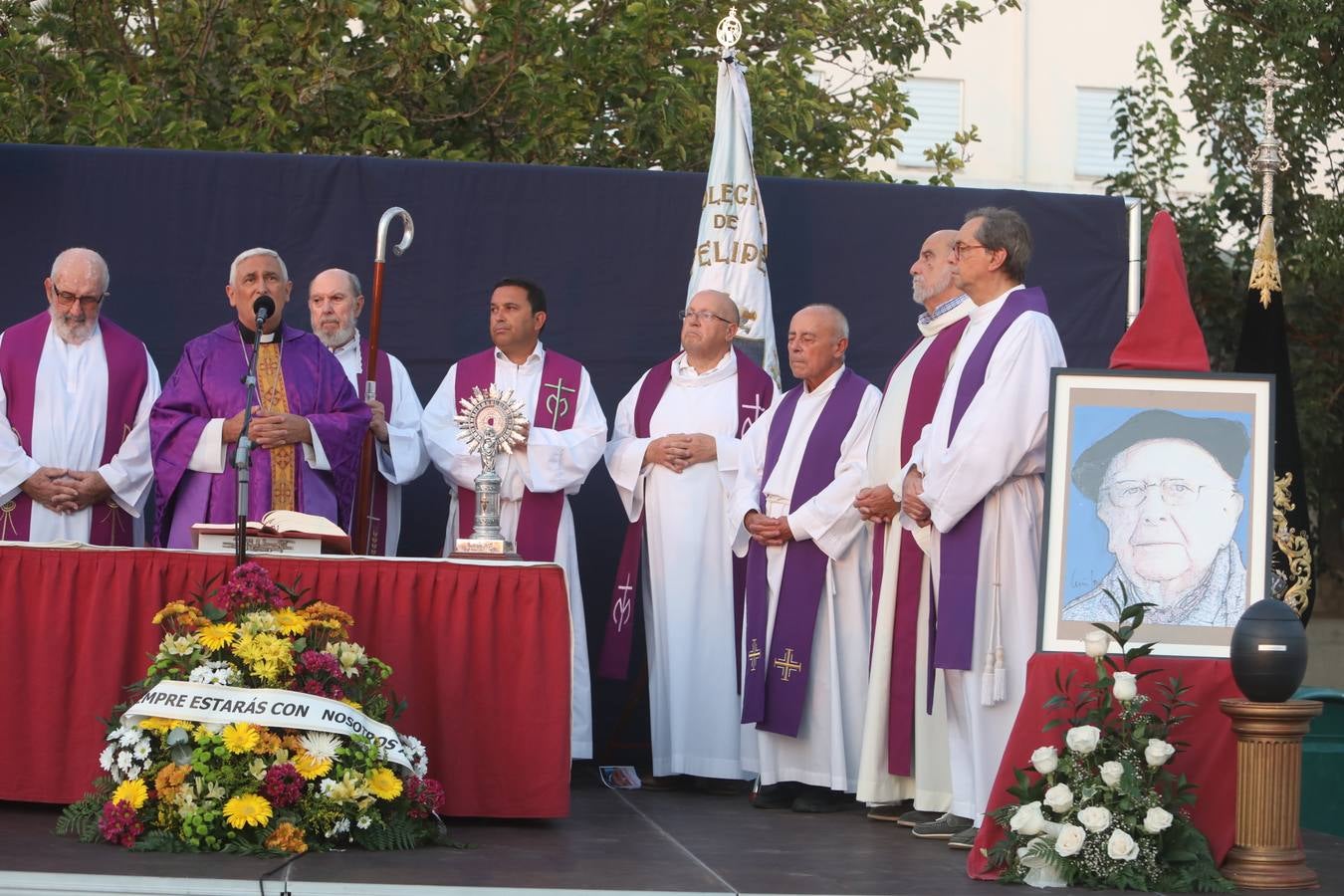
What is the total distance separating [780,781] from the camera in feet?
24.6

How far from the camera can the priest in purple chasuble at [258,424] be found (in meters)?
7.21

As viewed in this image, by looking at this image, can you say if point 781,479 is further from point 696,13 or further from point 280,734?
point 696,13

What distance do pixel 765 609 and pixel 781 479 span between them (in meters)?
0.51

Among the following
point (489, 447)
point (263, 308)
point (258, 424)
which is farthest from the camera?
point (258, 424)

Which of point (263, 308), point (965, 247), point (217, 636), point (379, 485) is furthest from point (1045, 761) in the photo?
point (379, 485)

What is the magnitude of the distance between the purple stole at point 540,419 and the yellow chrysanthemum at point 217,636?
7.37 feet

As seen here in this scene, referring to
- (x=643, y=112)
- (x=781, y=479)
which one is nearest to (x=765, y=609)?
(x=781, y=479)

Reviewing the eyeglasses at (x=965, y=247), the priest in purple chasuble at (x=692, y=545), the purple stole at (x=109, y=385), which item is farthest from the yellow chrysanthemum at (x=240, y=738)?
the eyeglasses at (x=965, y=247)

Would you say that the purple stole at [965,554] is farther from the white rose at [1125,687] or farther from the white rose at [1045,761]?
the white rose at [1125,687]

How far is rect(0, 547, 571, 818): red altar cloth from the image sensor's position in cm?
628

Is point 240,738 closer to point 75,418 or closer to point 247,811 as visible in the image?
point 247,811

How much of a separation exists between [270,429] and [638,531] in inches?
71.0

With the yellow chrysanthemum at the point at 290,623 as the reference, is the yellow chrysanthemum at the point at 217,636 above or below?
below

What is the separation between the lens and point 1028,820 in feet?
17.6
